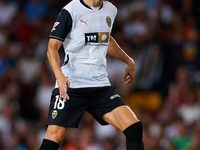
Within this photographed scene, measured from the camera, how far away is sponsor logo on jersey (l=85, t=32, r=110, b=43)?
13.3ft

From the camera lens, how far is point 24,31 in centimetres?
A: 998

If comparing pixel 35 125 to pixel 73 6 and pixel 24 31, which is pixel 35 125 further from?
pixel 73 6

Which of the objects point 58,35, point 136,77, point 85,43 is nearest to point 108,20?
point 85,43

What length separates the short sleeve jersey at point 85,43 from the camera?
3986mm

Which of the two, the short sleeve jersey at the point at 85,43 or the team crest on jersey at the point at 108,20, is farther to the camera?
the team crest on jersey at the point at 108,20

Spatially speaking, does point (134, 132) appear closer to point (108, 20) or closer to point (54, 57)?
point (54, 57)

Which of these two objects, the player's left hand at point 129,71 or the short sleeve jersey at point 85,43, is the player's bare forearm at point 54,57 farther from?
the player's left hand at point 129,71

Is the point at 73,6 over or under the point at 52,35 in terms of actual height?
over

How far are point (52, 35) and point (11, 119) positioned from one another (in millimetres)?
4848

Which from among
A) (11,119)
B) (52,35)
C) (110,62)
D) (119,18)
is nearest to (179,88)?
(110,62)

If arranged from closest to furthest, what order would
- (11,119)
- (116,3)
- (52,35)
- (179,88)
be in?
1. (52,35)
2. (179,88)
3. (11,119)
4. (116,3)

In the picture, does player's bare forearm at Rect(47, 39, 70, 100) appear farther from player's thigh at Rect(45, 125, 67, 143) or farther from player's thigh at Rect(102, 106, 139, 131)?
player's thigh at Rect(102, 106, 139, 131)

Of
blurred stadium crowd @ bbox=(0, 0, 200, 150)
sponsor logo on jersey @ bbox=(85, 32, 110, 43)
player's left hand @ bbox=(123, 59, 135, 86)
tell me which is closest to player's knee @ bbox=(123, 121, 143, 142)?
player's left hand @ bbox=(123, 59, 135, 86)

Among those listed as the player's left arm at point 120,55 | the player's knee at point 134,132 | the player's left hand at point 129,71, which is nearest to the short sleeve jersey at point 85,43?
the player's left arm at point 120,55
